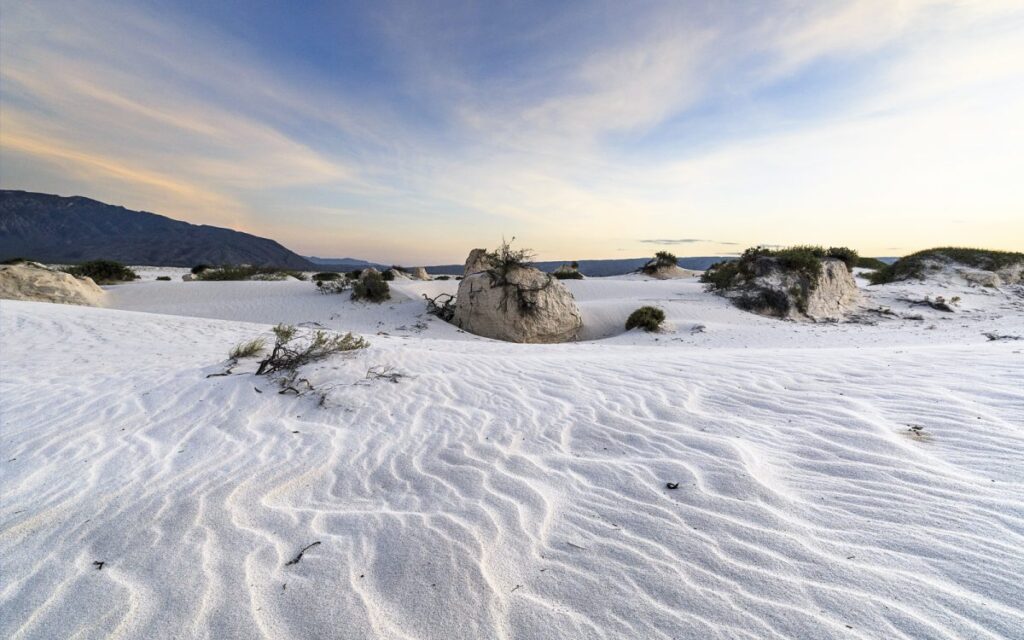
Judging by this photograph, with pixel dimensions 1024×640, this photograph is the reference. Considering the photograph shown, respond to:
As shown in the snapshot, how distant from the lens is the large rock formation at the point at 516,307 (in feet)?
36.9

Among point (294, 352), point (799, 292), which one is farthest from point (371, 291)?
point (799, 292)

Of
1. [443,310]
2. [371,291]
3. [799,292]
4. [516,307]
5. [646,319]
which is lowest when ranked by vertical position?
[646,319]

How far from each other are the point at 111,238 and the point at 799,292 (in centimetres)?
15746

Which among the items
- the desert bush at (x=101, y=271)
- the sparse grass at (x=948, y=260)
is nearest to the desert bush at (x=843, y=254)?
the sparse grass at (x=948, y=260)

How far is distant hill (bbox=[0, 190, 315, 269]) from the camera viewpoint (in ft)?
274

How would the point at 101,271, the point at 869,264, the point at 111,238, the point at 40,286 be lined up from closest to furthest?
the point at 40,286
the point at 101,271
the point at 869,264
the point at 111,238

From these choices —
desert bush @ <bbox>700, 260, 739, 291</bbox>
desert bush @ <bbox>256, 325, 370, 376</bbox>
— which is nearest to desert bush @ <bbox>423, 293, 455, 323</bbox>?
desert bush @ <bbox>256, 325, 370, 376</bbox>

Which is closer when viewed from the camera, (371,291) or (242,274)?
(371,291)

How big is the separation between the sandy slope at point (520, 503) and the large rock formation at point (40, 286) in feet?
32.6

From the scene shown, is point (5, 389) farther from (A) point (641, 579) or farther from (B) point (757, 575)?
(B) point (757, 575)

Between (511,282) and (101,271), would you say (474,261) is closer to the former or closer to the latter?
(511,282)

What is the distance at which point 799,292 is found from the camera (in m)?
13.7

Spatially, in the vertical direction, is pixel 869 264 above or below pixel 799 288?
above

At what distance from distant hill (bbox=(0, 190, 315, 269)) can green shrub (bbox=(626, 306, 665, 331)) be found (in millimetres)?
89317
